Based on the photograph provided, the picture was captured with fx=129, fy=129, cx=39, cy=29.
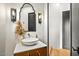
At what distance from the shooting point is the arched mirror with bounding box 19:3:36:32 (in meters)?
1.34

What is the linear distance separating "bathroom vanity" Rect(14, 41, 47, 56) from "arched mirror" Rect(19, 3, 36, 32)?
178 mm

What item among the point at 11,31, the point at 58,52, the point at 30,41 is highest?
the point at 11,31

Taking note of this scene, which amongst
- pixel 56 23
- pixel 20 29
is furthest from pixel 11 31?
pixel 56 23

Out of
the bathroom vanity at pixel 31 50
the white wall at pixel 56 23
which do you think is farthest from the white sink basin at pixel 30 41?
the white wall at pixel 56 23

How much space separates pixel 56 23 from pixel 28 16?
0.99 feet

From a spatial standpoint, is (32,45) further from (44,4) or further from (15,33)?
(44,4)

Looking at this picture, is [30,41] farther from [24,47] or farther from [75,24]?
[75,24]

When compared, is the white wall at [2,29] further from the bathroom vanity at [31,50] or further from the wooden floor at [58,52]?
the wooden floor at [58,52]

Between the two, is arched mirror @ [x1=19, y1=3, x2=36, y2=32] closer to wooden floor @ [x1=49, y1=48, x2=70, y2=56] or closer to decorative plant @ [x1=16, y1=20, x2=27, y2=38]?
decorative plant @ [x1=16, y1=20, x2=27, y2=38]

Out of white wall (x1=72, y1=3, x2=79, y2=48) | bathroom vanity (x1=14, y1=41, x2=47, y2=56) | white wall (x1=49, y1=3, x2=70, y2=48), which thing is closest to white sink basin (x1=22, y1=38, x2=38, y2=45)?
bathroom vanity (x1=14, y1=41, x2=47, y2=56)

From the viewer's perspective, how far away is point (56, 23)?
1.36 m

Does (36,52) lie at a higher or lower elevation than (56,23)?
lower

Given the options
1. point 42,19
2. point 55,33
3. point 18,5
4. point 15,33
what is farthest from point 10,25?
point 55,33

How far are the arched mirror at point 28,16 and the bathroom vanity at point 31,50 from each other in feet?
0.58
